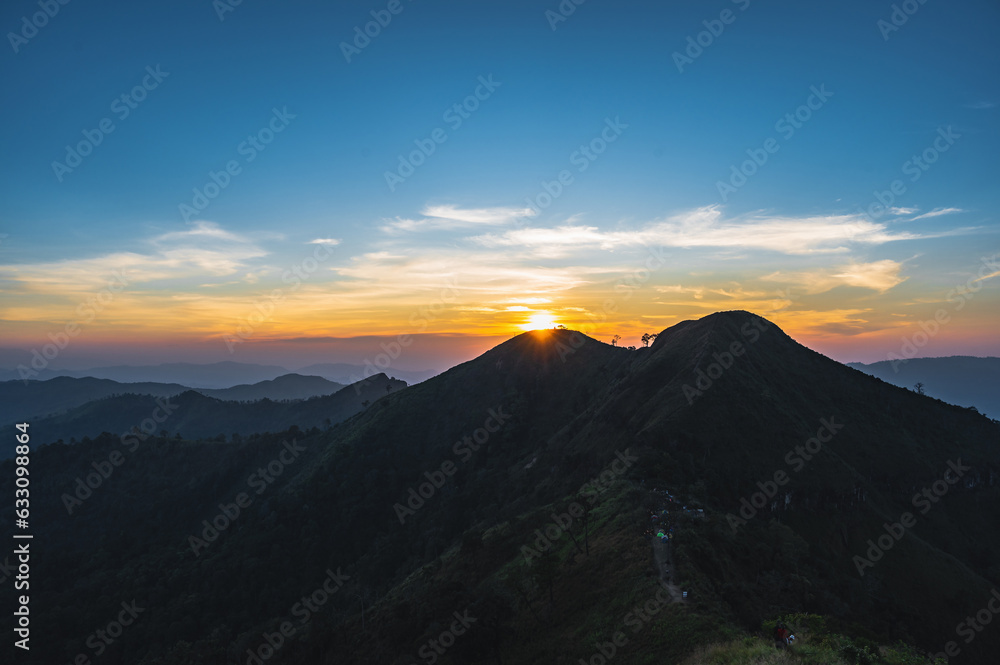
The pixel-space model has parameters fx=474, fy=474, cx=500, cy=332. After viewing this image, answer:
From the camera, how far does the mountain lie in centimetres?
4712

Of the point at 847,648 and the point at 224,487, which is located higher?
the point at 847,648

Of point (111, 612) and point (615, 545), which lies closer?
point (615, 545)

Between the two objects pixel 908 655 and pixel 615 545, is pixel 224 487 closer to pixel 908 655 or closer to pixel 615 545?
pixel 615 545

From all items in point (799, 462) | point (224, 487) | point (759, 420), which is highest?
point (759, 420)

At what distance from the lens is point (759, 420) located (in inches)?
3792

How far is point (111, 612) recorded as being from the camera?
360ft

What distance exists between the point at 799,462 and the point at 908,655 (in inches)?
2833

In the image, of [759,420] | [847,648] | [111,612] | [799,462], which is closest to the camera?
[847,648]

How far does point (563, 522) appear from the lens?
6788cm

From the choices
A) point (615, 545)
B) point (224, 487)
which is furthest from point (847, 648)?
point (224, 487)

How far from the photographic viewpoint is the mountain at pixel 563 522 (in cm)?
4712

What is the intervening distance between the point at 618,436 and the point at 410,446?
83208 millimetres

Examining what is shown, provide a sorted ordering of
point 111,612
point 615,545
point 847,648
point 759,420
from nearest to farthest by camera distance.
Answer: point 847,648
point 615,545
point 759,420
point 111,612

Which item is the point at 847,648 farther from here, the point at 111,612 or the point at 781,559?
the point at 111,612
